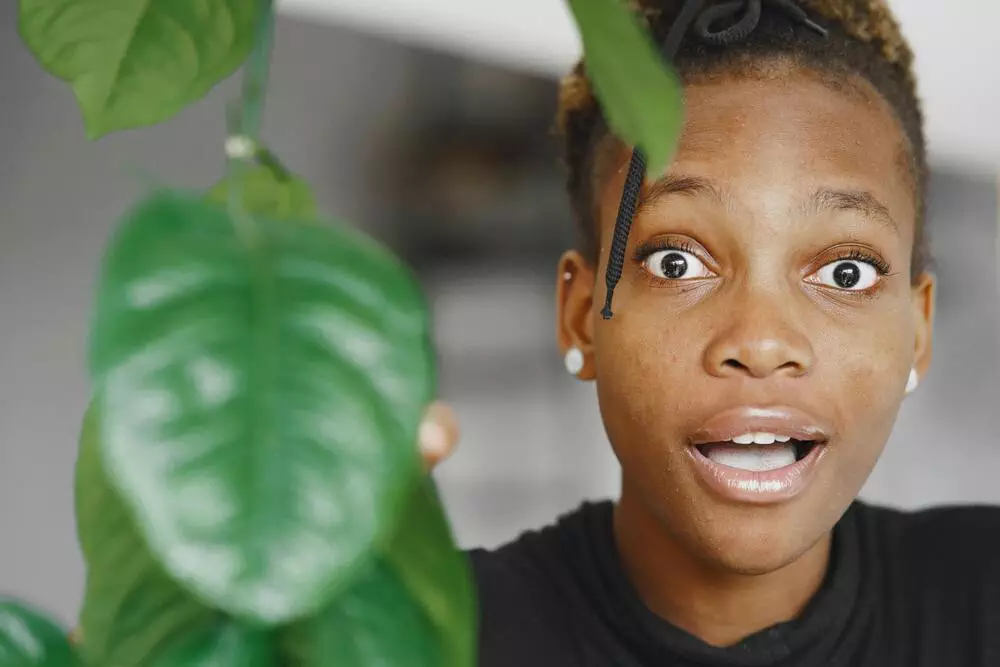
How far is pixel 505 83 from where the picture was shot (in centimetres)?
219

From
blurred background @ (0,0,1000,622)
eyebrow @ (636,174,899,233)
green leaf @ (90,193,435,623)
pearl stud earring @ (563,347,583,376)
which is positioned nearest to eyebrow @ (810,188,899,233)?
eyebrow @ (636,174,899,233)

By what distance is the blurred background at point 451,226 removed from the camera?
1.86 m

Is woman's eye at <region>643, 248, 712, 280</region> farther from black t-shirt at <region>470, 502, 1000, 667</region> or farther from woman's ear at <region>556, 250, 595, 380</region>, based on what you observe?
black t-shirt at <region>470, 502, 1000, 667</region>

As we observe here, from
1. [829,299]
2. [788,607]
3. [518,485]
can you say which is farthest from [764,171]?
[518,485]

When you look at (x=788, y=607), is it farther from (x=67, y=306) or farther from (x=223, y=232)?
(x=67, y=306)

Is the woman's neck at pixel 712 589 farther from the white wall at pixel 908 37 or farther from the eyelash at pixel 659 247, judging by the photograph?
the white wall at pixel 908 37

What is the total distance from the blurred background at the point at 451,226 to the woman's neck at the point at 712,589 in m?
1.09

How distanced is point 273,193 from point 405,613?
8.6 inches

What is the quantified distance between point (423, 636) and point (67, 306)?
Result: 1714mm

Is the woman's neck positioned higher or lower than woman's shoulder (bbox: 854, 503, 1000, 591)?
lower

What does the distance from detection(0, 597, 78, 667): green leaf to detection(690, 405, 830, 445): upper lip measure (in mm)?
422

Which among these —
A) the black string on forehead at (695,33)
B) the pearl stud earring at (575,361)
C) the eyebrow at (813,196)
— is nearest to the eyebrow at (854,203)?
the eyebrow at (813,196)

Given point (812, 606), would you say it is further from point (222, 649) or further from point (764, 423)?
point (222, 649)

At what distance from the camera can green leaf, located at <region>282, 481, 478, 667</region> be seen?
0.37 metres
